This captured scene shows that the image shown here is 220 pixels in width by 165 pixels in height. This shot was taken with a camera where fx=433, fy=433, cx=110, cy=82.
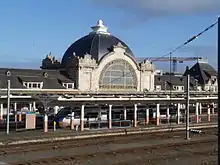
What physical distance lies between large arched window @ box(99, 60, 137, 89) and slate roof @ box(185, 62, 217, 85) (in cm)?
2850

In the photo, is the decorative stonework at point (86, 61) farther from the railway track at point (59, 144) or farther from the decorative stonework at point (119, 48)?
the railway track at point (59, 144)

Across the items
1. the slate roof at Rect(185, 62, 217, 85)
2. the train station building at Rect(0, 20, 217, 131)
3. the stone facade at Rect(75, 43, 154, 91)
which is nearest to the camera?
the train station building at Rect(0, 20, 217, 131)

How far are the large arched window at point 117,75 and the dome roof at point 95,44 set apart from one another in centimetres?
251

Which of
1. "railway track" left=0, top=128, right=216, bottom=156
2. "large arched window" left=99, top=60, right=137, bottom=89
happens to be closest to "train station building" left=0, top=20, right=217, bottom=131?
"large arched window" left=99, top=60, right=137, bottom=89

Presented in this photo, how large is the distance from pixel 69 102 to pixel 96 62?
32.4 meters

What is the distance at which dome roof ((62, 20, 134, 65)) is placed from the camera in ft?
232

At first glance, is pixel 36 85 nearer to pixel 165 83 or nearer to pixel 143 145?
pixel 165 83

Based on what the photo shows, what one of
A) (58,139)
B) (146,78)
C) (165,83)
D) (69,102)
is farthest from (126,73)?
(58,139)

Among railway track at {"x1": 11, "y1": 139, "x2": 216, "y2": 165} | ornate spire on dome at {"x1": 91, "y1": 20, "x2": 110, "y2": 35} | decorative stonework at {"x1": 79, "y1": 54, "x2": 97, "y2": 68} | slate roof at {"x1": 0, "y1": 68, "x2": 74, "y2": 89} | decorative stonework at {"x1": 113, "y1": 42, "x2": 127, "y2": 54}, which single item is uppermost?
ornate spire on dome at {"x1": 91, "y1": 20, "x2": 110, "y2": 35}

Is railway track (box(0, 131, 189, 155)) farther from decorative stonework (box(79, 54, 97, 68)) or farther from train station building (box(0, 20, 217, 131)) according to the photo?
decorative stonework (box(79, 54, 97, 68))

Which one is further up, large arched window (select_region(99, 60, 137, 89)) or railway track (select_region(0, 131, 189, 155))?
large arched window (select_region(99, 60, 137, 89))

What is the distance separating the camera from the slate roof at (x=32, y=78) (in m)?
58.7

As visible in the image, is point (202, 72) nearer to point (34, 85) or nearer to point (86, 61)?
point (86, 61)

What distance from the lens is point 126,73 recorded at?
238 feet
